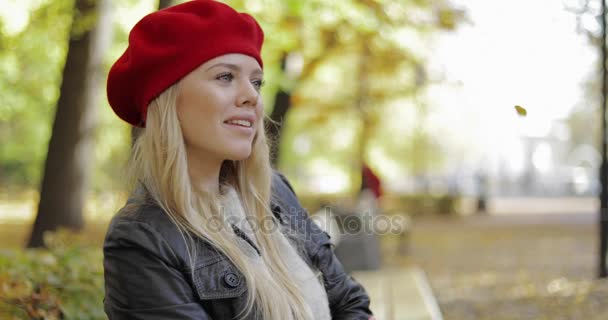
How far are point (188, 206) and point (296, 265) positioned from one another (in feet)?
1.61

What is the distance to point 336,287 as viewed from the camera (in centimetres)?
264

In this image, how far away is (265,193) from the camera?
8.45ft

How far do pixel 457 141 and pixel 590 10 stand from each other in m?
44.1

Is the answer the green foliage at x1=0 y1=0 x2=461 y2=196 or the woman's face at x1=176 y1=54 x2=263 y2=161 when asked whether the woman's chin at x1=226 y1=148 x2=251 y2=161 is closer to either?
the woman's face at x1=176 y1=54 x2=263 y2=161

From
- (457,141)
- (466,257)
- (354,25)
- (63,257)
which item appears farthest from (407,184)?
(63,257)

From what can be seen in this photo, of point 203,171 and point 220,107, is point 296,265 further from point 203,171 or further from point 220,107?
point 220,107

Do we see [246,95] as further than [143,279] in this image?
Yes

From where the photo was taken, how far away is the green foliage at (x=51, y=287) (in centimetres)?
321

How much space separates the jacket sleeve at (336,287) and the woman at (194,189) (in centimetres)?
12

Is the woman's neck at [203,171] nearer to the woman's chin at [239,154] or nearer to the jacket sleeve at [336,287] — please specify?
the woman's chin at [239,154]

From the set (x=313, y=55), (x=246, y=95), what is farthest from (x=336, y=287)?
(x=313, y=55)

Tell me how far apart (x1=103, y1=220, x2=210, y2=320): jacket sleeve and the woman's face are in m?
0.36

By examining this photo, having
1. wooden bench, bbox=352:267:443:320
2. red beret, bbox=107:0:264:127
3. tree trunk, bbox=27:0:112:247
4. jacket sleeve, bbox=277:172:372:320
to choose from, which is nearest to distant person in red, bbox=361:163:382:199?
wooden bench, bbox=352:267:443:320

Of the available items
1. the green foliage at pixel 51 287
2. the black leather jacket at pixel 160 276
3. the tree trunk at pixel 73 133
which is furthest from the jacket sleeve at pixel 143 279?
the tree trunk at pixel 73 133
